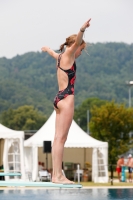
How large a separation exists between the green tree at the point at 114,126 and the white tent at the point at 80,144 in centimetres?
1549

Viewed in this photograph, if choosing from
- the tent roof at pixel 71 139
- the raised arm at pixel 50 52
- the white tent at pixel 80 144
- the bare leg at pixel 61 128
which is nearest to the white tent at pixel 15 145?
the white tent at pixel 80 144

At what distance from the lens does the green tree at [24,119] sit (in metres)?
162

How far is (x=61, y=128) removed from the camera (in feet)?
23.5

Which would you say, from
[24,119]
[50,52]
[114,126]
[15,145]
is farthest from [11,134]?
[24,119]

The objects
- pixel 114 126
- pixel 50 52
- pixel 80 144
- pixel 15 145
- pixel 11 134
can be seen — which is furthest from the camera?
pixel 114 126

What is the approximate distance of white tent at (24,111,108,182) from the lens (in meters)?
37.0

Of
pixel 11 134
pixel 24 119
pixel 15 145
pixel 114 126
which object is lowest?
pixel 15 145

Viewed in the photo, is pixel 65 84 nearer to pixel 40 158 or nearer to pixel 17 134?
pixel 17 134

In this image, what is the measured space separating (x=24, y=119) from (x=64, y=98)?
159125 mm

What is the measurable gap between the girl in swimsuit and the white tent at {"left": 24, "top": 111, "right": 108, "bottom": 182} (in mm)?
29202

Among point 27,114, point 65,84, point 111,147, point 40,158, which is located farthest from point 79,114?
point 65,84

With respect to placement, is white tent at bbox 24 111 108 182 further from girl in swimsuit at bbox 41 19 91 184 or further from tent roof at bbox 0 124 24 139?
girl in swimsuit at bbox 41 19 91 184

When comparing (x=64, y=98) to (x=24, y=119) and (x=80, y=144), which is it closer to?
(x=80, y=144)

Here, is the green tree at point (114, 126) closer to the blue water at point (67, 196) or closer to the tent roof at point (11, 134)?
the tent roof at point (11, 134)
